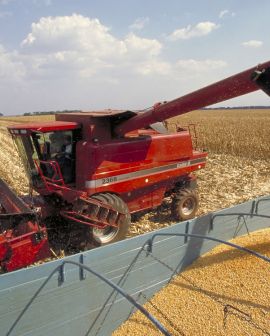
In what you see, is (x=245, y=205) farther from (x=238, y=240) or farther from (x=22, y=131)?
(x=22, y=131)

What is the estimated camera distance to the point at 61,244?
6.10 metres

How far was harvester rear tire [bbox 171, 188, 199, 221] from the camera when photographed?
23.4 feet

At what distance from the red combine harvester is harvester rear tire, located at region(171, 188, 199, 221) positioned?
634mm

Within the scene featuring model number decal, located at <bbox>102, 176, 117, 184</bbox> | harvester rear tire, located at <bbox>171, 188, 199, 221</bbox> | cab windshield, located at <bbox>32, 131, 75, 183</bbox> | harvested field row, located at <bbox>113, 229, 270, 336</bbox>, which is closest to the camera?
harvested field row, located at <bbox>113, 229, 270, 336</bbox>

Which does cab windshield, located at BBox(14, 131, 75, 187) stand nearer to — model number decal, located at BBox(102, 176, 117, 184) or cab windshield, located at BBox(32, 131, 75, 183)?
cab windshield, located at BBox(32, 131, 75, 183)

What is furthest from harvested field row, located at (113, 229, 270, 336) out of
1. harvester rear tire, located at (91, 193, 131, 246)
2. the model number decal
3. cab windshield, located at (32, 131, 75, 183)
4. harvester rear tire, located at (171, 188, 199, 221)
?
cab windshield, located at (32, 131, 75, 183)

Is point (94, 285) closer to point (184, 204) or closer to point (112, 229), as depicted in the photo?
point (112, 229)

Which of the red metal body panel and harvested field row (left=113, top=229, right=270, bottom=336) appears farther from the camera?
the red metal body panel

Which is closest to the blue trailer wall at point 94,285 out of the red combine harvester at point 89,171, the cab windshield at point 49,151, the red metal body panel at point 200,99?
the red combine harvester at point 89,171

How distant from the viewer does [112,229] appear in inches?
235

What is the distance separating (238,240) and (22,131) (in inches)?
146

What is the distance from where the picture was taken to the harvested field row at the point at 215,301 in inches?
143

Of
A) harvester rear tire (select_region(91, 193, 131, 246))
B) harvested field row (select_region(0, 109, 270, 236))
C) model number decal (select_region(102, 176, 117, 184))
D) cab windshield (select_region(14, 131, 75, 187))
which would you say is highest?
cab windshield (select_region(14, 131, 75, 187))

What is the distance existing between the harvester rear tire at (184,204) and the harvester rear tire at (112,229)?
4.99 ft
